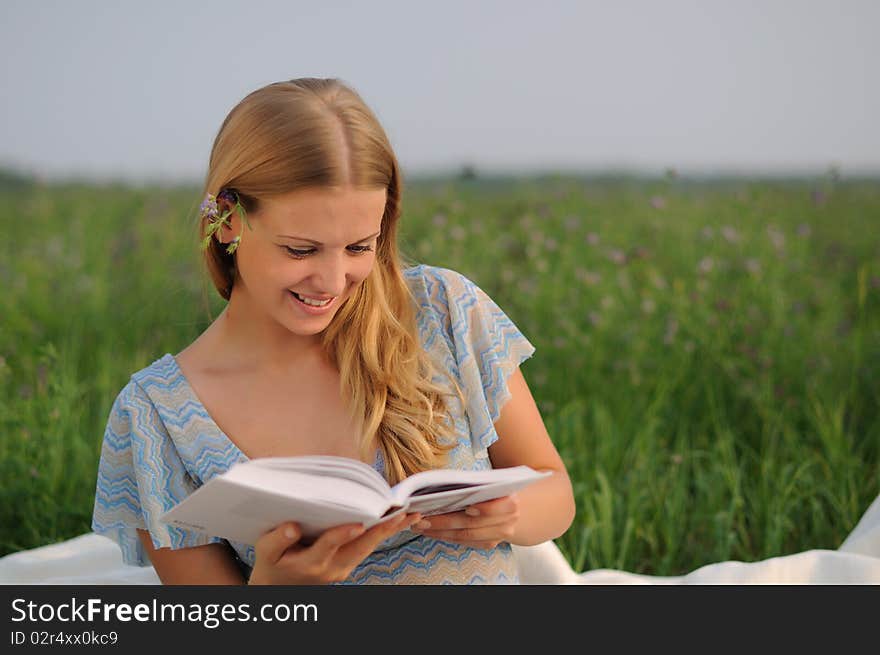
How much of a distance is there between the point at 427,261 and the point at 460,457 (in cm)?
224

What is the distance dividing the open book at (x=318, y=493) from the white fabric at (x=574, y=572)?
104 cm

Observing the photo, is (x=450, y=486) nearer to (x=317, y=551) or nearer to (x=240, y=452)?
(x=317, y=551)

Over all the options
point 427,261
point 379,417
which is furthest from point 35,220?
point 379,417

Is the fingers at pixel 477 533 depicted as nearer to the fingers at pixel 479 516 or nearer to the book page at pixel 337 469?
the fingers at pixel 479 516

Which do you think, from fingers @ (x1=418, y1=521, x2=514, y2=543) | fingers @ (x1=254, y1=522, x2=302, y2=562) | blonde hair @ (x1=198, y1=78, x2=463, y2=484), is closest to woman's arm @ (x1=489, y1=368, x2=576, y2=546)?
blonde hair @ (x1=198, y1=78, x2=463, y2=484)

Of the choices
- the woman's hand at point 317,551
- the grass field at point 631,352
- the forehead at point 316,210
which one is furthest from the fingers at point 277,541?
the grass field at point 631,352

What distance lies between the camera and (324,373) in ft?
6.22

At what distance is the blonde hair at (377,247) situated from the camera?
5.31 feet

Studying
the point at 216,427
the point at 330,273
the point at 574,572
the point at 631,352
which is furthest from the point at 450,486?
the point at 631,352

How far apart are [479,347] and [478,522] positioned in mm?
449

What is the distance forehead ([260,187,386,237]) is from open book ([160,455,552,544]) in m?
0.43
